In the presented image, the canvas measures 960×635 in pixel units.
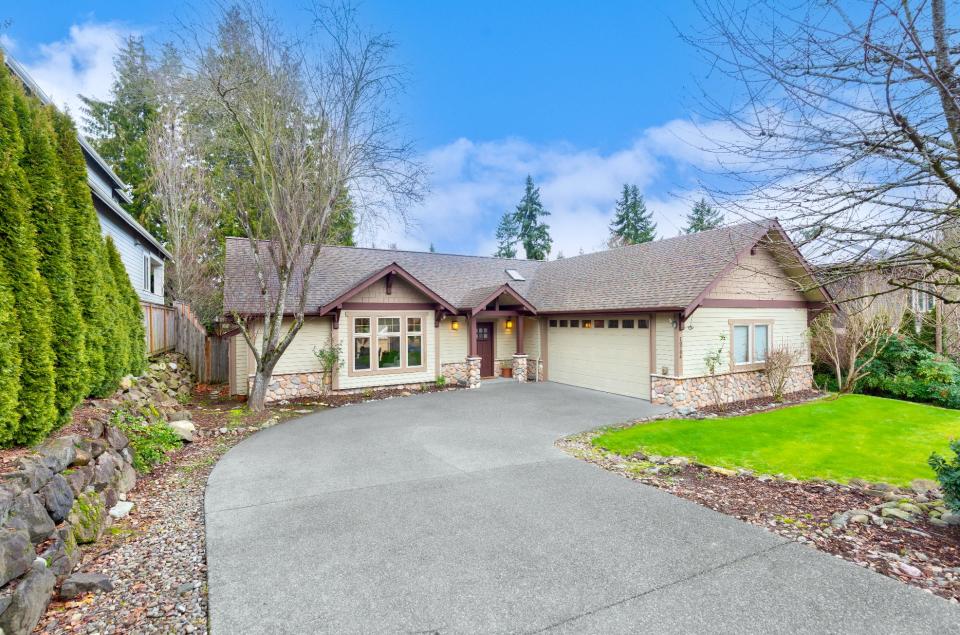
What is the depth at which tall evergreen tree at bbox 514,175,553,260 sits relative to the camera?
124ft

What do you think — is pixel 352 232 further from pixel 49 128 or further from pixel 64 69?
pixel 49 128

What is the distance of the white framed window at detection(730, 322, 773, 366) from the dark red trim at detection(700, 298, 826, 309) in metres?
0.56

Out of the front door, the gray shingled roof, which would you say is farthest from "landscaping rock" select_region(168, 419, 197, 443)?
the front door

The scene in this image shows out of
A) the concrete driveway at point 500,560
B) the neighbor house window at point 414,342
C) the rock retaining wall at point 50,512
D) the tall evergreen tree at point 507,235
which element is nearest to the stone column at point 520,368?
the neighbor house window at point 414,342

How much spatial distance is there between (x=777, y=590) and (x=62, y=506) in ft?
21.1

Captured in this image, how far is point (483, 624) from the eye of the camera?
3082 millimetres

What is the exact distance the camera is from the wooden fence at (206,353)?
48.6 feet

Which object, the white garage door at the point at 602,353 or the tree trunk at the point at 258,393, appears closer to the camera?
the tree trunk at the point at 258,393

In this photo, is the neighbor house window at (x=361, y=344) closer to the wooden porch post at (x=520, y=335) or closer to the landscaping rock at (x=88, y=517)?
the wooden porch post at (x=520, y=335)

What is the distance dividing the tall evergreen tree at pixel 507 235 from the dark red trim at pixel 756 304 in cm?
2589

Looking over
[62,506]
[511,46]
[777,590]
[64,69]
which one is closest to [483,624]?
[777,590]

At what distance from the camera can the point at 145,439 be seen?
6.70 m

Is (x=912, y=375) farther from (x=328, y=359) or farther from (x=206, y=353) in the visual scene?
(x=206, y=353)

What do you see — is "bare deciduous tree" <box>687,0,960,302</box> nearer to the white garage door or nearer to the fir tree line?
the fir tree line
